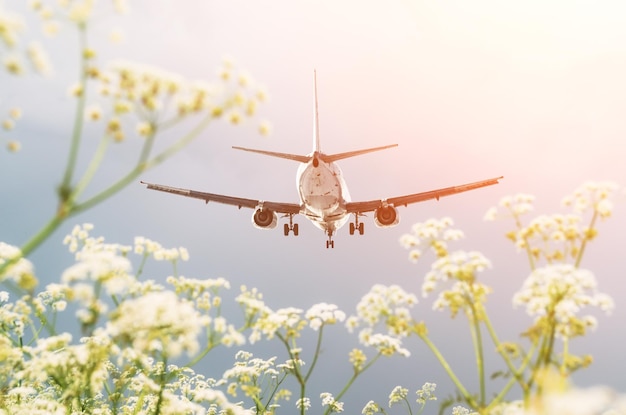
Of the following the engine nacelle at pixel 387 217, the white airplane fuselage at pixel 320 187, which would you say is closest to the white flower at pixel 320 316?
the white airplane fuselage at pixel 320 187

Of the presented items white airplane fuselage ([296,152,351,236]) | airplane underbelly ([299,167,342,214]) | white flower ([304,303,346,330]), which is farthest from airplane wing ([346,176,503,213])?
white flower ([304,303,346,330])

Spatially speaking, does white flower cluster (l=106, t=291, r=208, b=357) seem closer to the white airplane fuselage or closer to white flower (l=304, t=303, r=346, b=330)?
white flower (l=304, t=303, r=346, b=330)

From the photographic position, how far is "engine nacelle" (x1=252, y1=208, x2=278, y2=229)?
4416 cm

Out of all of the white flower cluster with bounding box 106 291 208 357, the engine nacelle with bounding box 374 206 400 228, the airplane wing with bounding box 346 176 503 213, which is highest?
the airplane wing with bounding box 346 176 503 213

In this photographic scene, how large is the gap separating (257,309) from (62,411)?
3.46 m

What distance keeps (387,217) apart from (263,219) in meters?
10.4

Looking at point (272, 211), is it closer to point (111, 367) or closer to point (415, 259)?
point (111, 367)

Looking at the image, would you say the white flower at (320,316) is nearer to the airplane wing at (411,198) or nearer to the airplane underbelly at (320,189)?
the airplane underbelly at (320,189)

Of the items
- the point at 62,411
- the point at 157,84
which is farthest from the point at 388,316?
the point at 62,411

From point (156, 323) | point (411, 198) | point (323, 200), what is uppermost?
point (411, 198)

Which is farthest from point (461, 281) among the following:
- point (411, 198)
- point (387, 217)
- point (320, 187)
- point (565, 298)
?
point (411, 198)

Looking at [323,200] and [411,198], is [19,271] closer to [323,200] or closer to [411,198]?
[323,200]

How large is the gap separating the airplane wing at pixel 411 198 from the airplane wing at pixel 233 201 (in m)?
5.33

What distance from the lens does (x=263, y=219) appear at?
4431cm
